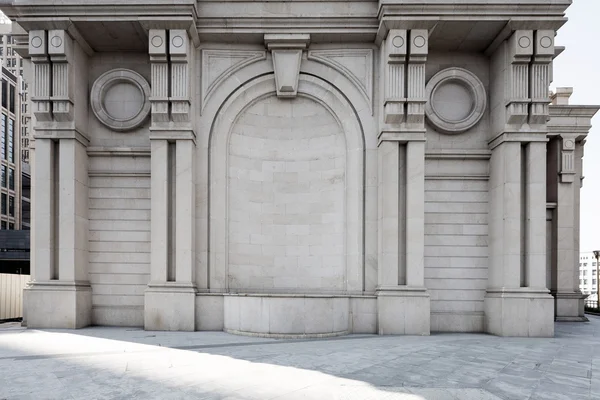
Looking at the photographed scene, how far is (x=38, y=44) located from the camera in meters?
16.1

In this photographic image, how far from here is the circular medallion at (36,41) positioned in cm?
1612

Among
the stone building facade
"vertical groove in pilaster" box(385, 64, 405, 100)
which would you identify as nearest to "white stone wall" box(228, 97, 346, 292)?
the stone building facade

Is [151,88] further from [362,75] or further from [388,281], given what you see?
[388,281]

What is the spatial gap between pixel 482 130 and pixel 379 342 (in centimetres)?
929

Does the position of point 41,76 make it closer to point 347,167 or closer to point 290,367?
point 347,167

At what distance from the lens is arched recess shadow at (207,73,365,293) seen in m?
16.9

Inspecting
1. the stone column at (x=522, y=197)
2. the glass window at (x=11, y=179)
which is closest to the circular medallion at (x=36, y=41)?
the stone column at (x=522, y=197)

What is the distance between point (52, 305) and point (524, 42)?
19246 mm

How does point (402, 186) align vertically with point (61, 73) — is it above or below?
below

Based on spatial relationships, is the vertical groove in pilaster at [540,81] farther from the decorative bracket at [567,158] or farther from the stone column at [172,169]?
the stone column at [172,169]

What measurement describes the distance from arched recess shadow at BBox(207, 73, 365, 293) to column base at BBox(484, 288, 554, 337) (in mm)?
5073

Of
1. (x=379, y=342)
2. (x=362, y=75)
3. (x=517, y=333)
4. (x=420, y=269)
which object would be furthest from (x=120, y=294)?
(x=517, y=333)

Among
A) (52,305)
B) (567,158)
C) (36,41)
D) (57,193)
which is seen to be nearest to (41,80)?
(36,41)

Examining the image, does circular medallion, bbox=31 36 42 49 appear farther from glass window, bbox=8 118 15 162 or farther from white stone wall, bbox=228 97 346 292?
glass window, bbox=8 118 15 162
